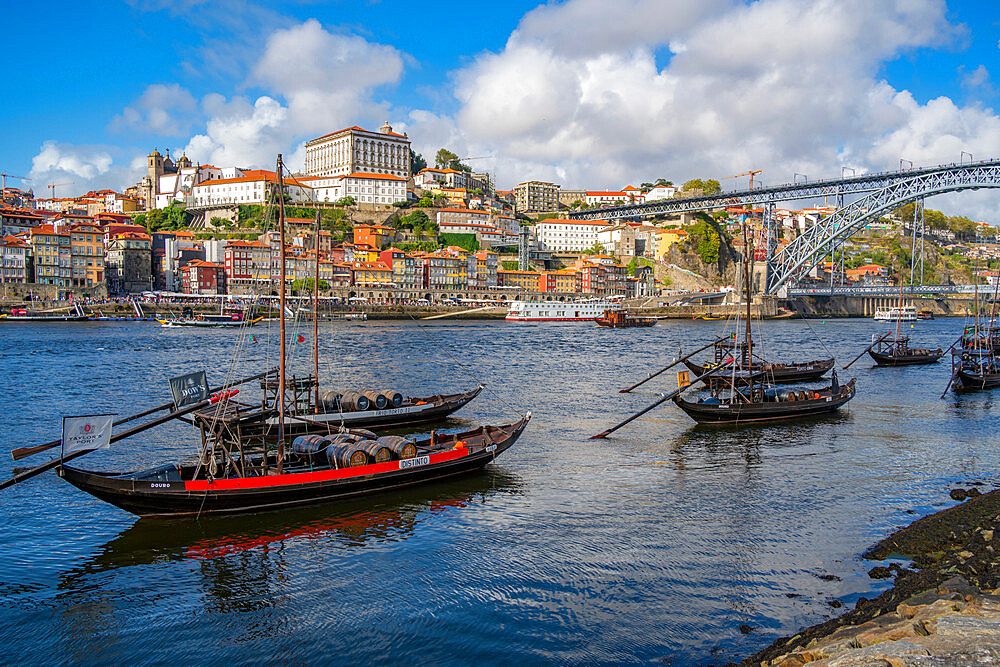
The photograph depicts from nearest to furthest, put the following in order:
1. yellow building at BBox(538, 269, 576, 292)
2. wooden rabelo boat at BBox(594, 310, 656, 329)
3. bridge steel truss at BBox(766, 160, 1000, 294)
→ 1. bridge steel truss at BBox(766, 160, 1000, 294)
2. wooden rabelo boat at BBox(594, 310, 656, 329)
3. yellow building at BBox(538, 269, 576, 292)

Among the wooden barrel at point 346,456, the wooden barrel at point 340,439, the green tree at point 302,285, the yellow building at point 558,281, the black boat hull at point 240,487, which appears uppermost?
the yellow building at point 558,281

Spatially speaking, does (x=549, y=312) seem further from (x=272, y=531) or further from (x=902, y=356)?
(x=272, y=531)

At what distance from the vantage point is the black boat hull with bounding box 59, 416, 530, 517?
9.74 m

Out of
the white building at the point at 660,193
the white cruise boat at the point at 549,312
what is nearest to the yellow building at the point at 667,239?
the white building at the point at 660,193

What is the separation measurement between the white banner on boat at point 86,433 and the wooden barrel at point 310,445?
3127mm

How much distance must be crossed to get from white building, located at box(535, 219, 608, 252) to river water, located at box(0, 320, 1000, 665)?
86.3 meters

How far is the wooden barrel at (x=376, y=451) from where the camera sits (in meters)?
11.5

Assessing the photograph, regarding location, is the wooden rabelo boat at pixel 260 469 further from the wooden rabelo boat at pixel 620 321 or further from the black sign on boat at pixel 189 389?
the wooden rabelo boat at pixel 620 321

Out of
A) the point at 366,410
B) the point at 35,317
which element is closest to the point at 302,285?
the point at 35,317

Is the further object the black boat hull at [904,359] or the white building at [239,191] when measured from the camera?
the white building at [239,191]

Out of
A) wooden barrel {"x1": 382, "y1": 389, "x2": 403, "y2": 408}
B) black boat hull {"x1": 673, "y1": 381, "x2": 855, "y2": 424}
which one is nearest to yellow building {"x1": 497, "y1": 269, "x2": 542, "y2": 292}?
black boat hull {"x1": 673, "y1": 381, "x2": 855, "y2": 424}

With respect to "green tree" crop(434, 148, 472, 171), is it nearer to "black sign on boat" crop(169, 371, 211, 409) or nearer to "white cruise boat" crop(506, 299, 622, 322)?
"white cruise boat" crop(506, 299, 622, 322)

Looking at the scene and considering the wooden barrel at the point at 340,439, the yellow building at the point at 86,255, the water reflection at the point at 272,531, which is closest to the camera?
the water reflection at the point at 272,531

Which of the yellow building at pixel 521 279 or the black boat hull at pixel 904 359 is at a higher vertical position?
the yellow building at pixel 521 279
